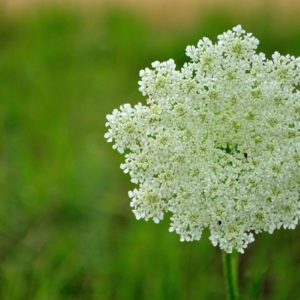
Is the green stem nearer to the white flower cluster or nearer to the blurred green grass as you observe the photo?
the blurred green grass

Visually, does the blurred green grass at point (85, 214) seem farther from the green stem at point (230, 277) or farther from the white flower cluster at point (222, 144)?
the white flower cluster at point (222, 144)

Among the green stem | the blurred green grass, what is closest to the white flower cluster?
the green stem

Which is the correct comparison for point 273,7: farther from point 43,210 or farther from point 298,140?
point 298,140

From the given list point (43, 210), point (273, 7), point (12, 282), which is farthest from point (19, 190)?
point (273, 7)

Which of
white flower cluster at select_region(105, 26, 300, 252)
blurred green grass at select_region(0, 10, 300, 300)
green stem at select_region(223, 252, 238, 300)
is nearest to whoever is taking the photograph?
white flower cluster at select_region(105, 26, 300, 252)

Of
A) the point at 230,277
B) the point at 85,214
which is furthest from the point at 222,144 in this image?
the point at 85,214

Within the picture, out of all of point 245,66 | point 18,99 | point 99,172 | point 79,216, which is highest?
point 18,99
